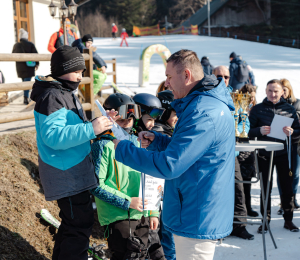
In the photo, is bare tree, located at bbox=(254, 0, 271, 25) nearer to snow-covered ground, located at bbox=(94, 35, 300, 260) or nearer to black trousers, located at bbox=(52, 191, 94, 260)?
snow-covered ground, located at bbox=(94, 35, 300, 260)

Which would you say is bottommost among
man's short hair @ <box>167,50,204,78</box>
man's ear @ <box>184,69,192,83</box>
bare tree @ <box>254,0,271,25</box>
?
man's ear @ <box>184,69,192,83</box>

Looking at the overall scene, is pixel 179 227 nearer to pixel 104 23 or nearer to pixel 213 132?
pixel 213 132

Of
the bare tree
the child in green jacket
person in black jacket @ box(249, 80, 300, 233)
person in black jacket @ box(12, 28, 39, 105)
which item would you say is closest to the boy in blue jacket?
the child in green jacket

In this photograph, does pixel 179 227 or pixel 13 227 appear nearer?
pixel 179 227

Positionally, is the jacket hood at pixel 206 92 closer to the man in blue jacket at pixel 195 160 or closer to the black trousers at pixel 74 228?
the man in blue jacket at pixel 195 160

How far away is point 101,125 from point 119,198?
808mm

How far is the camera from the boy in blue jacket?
8.11 feet

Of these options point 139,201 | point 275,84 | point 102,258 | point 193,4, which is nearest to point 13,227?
point 102,258

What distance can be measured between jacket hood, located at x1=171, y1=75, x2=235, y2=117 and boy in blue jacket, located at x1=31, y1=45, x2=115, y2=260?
1.74ft

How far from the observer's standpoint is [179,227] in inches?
86.3

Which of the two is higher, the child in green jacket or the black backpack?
the black backpack

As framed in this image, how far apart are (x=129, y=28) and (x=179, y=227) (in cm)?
5712

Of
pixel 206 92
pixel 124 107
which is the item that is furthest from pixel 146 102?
pixel 206 92

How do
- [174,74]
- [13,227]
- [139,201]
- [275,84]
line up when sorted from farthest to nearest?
[275,84]
[13,227]
[139,201]
[174,74]
